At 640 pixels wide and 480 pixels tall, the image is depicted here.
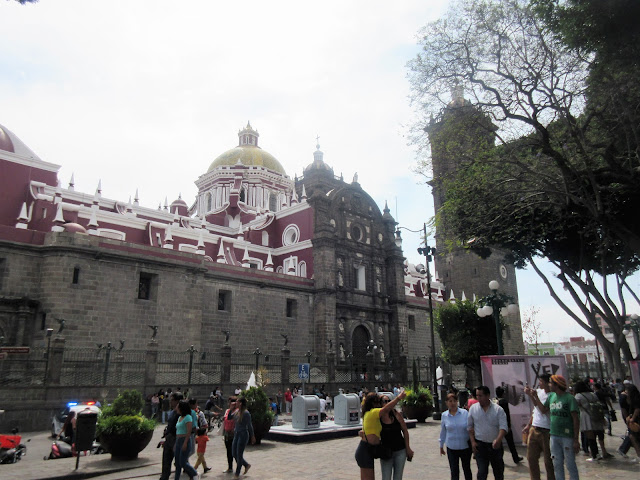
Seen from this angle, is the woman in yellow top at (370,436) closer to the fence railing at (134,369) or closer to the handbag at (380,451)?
the handbag at (380,451)

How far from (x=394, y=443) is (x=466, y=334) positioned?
18.2 meters

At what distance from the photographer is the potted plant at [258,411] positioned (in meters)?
11.9

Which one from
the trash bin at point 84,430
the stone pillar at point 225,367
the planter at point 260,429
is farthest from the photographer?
the stone pillar at point 225,367

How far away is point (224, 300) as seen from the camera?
2653cm

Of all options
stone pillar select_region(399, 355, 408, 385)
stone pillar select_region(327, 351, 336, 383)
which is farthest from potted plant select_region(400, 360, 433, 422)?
stone pillar select_region(399, 355, 408, 385)

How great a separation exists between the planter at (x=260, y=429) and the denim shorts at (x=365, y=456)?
6.92m

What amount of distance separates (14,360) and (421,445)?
13.7m

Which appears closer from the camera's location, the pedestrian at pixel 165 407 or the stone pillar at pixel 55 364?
the stone pillar at pixel 55 364

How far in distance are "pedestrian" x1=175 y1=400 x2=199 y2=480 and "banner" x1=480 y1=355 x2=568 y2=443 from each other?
6130mm

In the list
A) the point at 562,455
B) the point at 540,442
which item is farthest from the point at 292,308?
the point at 562,455

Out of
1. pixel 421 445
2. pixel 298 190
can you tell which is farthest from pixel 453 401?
pixel 298 190

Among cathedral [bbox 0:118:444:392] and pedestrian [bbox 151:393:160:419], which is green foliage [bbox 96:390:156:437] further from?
cathedral [bbox 0:118:444:392]

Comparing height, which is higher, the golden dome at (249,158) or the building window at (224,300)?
the golden dome at (249,158)

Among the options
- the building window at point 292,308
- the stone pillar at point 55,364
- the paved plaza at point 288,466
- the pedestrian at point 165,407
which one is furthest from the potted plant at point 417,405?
the building window at point 292,308
